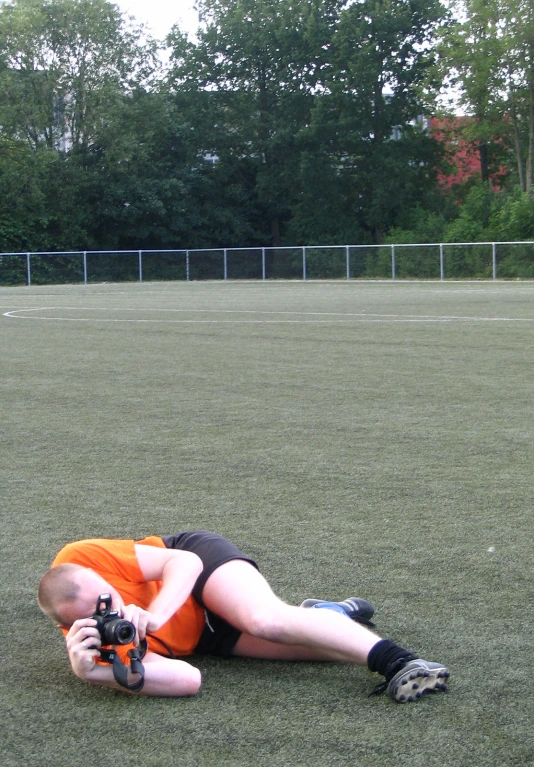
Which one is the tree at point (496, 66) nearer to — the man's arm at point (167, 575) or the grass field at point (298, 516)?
the grass field at point (298, 516)

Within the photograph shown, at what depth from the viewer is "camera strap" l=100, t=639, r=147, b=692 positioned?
316 cm

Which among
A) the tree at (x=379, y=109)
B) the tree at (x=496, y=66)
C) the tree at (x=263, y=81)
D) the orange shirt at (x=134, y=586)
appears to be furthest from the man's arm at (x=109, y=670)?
the tree at (x=263, y=81)

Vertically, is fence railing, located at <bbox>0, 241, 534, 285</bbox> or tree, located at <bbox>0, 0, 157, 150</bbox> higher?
tree, located at <bbox>0, 0, 157, 150</bbox>

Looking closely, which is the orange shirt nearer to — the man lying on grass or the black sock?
the man lying on grass

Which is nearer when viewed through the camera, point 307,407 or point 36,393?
point 307,407

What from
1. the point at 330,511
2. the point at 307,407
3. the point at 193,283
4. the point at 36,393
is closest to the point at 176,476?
the point at 330,511

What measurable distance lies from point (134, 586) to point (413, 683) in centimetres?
103

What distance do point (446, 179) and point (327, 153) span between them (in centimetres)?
690

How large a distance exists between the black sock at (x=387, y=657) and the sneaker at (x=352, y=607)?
13.0 inches

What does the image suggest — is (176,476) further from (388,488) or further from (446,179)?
(446,179)

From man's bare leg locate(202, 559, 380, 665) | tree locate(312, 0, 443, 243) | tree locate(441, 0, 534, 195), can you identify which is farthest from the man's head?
tree locate(312, 0, 443, 243)

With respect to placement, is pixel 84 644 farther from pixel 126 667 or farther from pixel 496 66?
pixel 496 66

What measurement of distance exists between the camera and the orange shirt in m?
0.27

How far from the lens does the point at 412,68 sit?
53438mm
